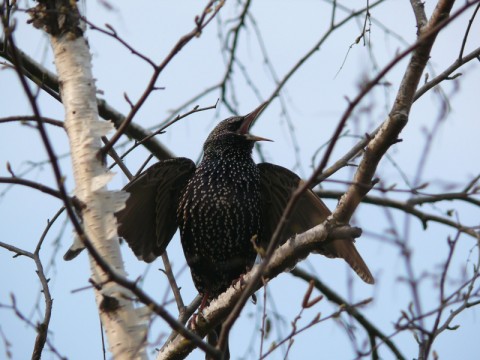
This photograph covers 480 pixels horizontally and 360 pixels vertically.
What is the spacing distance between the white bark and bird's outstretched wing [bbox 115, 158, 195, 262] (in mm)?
2110

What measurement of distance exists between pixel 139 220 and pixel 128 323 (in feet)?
8.88

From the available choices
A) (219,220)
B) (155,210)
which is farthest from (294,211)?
(155,210)

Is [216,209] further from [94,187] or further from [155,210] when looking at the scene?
[94,187]

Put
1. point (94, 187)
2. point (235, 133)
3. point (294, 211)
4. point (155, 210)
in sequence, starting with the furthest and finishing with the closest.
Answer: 1. point (235, 133)
2. point (155, 210)
3. point (294, 211)
4. point (94, 187)

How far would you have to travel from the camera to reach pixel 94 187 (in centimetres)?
289

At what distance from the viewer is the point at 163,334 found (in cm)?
245

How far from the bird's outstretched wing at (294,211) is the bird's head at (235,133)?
0.84ft

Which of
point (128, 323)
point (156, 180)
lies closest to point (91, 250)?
point (128, 323)

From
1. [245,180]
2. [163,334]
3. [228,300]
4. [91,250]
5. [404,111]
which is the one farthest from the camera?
[245,180]

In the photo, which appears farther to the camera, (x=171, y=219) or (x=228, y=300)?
(x=171, y=219)

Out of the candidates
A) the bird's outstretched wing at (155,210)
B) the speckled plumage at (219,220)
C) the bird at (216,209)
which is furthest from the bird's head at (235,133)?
the bird's outstretched wing at (155,210)

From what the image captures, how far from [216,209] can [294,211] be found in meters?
0.54

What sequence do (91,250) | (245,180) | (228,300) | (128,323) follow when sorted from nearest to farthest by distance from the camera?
(91,250) → (128,323) → (228,300) → (245,180)

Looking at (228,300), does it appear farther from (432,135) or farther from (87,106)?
(432,135)
